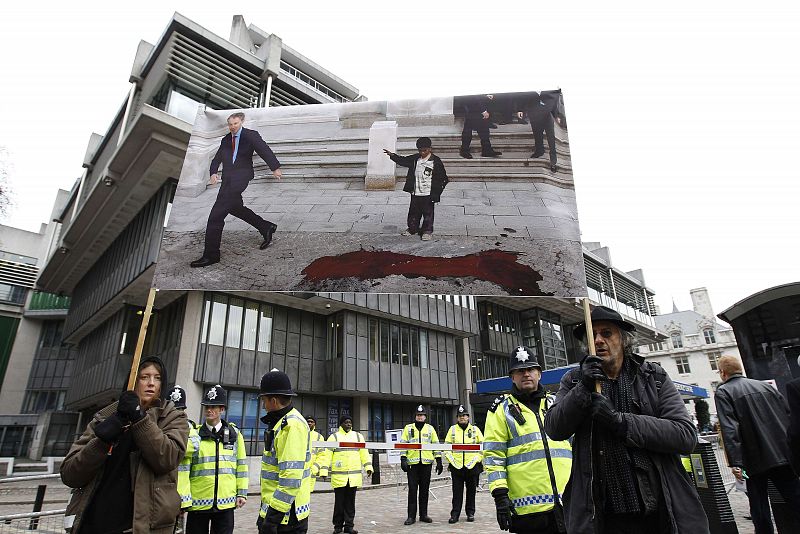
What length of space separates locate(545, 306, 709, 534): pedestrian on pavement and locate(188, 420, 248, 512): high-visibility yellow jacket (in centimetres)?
387

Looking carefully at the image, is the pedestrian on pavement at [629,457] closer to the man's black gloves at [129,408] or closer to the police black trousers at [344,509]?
the man's black gloves at [129,408]

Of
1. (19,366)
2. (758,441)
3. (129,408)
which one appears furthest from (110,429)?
(19,366)

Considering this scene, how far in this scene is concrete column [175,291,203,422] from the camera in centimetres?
2075

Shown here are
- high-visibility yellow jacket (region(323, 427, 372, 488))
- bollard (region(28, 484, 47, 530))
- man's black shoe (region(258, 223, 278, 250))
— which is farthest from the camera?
bollard (region(28, 484, 47, 530))

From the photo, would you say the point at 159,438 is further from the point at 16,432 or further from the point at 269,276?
the point at 16,432

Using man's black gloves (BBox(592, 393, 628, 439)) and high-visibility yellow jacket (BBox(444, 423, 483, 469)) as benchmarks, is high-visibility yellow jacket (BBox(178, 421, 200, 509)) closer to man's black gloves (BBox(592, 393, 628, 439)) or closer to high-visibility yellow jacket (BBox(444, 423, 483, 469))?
man's black gloves (BBox(592, 393, 628, 439))

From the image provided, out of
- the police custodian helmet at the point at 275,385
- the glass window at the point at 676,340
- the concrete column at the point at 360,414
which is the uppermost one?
the glass window at the point at 676,340

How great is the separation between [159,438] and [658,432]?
284 centimetres

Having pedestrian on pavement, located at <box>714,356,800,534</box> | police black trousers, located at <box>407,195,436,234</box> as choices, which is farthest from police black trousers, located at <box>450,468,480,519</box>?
police black trousers, located at <box>407,195,436,234</box>

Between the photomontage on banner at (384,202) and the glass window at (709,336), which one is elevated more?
the glass window at (709,336)

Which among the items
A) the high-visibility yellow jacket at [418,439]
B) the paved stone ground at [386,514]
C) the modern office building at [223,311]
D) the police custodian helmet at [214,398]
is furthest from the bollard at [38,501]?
the modern office building at [223,311]

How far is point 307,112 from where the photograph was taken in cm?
578

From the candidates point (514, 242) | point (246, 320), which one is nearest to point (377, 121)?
point (514, 242)

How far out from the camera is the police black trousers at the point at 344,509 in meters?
8.00
